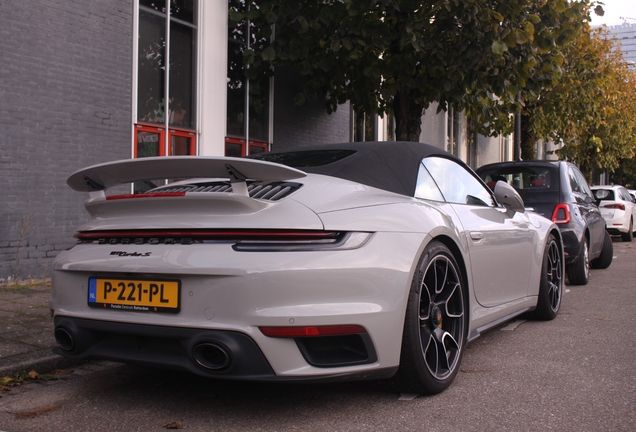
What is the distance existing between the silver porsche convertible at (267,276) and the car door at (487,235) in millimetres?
377

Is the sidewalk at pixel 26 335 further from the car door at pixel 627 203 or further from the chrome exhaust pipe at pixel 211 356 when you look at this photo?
the car door at pixel 627 203

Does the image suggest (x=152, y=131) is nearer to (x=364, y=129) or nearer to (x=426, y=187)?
(x=426, y=187)

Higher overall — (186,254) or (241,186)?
(241,186)

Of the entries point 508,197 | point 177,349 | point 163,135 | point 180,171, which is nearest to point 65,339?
point 177,349

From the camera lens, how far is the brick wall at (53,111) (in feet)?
24.8

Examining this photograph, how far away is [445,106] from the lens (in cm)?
1117

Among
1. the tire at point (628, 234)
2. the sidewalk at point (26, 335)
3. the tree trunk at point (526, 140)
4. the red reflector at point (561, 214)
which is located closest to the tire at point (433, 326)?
the sidewalk at point (26, 335)

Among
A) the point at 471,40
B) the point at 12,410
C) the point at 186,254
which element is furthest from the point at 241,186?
the point at 471,40

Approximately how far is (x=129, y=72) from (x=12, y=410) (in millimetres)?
6404

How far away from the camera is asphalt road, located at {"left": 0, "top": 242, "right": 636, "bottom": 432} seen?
303cm

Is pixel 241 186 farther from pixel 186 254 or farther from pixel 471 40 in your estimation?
pixel 471 40

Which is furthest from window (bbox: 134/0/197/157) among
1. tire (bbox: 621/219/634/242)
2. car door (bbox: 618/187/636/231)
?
tire (bbox: 621/219/634/242)

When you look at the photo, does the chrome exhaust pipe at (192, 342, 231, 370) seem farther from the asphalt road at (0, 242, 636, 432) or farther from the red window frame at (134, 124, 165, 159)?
the red window frame at (134, 124, 165, 159)

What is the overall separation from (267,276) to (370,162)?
121cm
